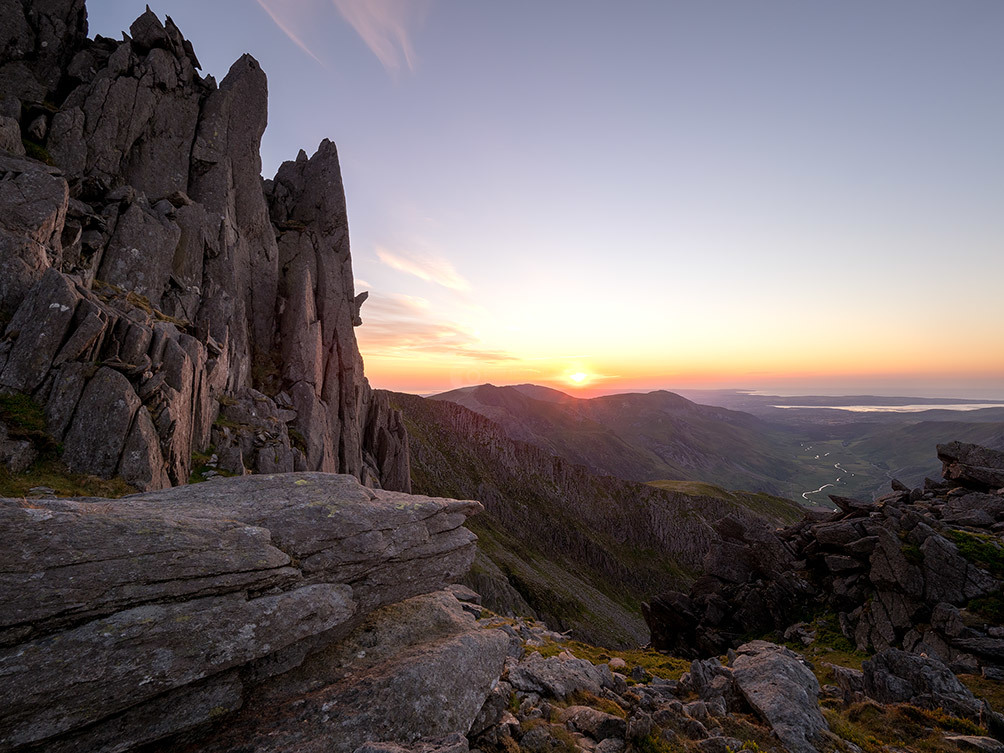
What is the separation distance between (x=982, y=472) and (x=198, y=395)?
79429 millimetres

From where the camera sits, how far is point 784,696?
17906 millimetres

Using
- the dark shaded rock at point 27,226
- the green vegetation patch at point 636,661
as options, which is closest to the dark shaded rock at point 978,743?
the green vegetation patch at point 636,661

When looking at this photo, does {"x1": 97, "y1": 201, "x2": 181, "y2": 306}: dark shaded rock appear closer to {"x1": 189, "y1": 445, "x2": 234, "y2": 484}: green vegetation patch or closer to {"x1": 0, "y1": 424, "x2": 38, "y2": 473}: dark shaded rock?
{"x1": 189, "y1": 445, "x2": 234, "y2": 484}: green vegetation patch

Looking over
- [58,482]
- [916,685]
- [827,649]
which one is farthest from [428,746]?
[827,649]

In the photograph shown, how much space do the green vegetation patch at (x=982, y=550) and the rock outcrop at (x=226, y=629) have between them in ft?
125

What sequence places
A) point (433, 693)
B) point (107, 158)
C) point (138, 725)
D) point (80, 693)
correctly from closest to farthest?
point (80, 693) → point (138, 725) → point (433, 693) → point (107, 158)

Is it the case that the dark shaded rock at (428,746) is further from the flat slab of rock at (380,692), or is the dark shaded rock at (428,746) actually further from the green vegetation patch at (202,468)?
the green vegetation patch at (202,468)

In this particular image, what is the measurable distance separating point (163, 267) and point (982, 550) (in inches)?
3283

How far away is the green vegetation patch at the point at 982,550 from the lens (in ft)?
96.0

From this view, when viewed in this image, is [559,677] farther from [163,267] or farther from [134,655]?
[163,267]

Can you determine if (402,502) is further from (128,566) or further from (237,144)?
(237,144)

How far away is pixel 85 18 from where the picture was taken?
6091 centimetres

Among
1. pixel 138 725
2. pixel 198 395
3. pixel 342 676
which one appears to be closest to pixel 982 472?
pixel 342 676

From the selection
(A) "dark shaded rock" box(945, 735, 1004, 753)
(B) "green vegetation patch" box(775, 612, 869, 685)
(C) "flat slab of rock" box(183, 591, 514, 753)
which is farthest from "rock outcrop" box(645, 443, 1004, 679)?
(C) "flat slab of rock" box(183, 591, 514, 753)
